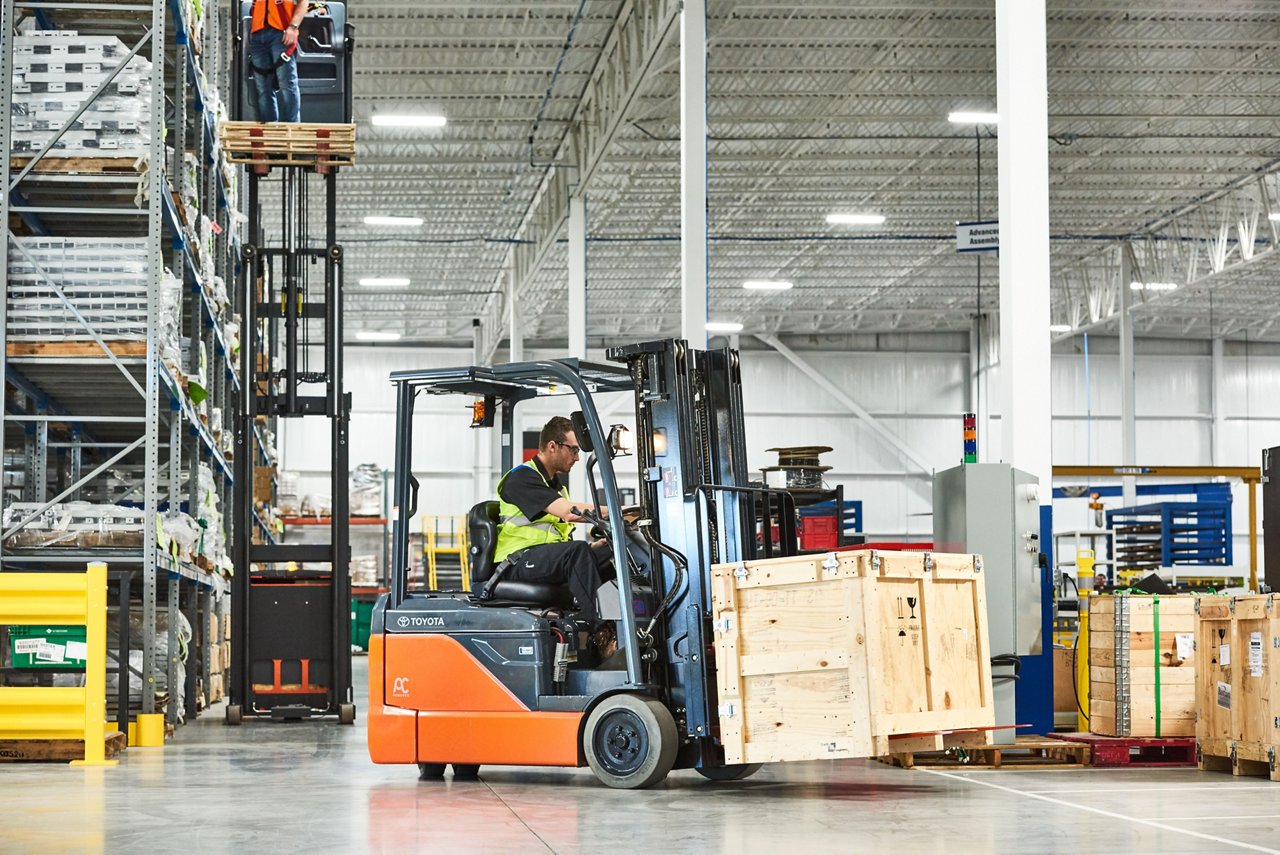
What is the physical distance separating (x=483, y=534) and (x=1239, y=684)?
4.22 m

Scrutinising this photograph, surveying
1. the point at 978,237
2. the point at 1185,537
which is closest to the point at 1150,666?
the point at 978,237

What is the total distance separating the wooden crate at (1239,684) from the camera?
8.06 meters

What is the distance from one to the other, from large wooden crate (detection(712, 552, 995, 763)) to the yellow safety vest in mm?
1138

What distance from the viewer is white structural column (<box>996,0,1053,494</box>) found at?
934 cm

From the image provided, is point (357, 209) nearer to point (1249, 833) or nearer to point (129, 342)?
point (129, 342)

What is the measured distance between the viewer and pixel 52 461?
14820 mm

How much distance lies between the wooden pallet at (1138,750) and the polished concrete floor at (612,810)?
0.20m

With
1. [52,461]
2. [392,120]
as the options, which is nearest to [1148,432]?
[392,120]

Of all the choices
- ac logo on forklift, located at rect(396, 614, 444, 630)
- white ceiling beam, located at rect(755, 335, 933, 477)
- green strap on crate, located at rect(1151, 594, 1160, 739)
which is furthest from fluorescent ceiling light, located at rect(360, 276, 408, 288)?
green strap on crate, located at rect(1151, 594, 1160, 739)

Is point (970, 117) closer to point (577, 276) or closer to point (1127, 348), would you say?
point (577, 276)

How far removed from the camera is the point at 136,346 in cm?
1016

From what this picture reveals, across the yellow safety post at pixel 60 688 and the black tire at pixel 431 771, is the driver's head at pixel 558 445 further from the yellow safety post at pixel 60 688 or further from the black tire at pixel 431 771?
the yellow safety post at pixel 60 688

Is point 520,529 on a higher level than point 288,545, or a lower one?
higher

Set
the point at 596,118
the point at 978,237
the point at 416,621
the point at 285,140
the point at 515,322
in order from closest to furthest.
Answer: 1. the point at 416,621
2. the point at 285,140
3. the point at 978,237
4. the point at 596,118
5. the point at 515,322
